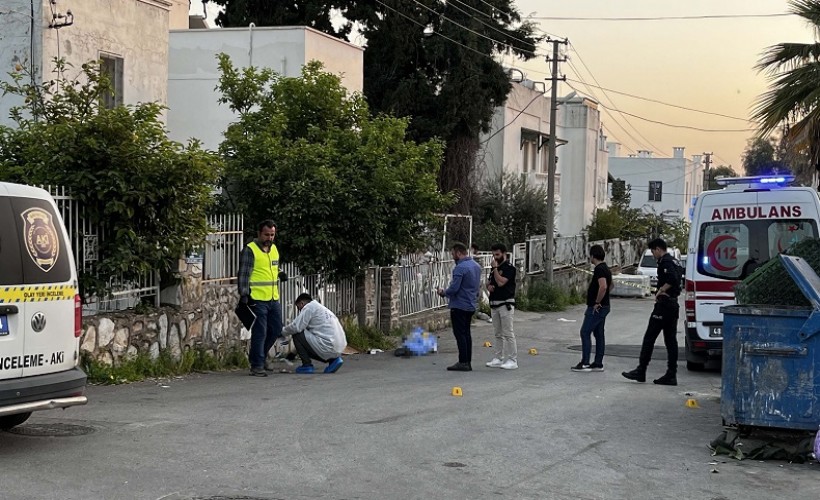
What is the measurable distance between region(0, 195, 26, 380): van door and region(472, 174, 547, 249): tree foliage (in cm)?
2912

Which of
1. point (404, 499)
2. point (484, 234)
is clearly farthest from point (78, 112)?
point (484, 234)

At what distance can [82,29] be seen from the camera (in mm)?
17375

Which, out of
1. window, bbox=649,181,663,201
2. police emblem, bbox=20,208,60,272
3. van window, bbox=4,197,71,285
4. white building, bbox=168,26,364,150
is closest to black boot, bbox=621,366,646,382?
van window, bbox=4,197,71,285

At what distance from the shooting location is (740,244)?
13.9 m

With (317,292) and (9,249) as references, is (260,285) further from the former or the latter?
(9,249)

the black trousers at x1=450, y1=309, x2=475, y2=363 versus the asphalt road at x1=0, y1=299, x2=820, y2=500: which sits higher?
the black trousers at x1=450, y1=309, x2=475, y2=363

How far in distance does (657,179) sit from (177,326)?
7514 centimetres

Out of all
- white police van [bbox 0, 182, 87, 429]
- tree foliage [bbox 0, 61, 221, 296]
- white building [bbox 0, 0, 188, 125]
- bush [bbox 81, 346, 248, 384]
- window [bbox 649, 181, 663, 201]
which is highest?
window [bbox 649, 181, 663, 201]

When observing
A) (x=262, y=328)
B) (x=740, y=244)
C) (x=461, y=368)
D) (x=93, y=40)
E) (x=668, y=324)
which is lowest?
(x=461, y=368)

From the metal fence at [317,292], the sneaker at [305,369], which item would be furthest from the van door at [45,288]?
the metal fence at [317,292]

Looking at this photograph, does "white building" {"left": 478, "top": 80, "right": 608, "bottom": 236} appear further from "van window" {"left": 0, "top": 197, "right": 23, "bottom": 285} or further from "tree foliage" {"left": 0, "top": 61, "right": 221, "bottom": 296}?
"van window" {"left": 0, "top": 197, "right": 23, "bottom": 285}

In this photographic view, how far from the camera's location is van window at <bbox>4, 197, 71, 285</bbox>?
7324mm

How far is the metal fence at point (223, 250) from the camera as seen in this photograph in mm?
13500

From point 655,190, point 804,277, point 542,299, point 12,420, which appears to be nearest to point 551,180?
point 542,299
